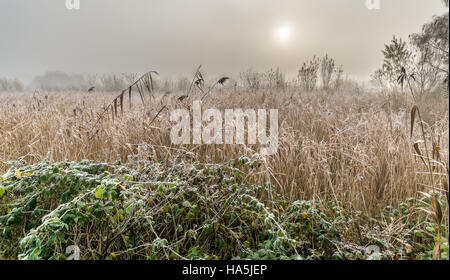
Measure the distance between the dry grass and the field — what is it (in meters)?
0.02

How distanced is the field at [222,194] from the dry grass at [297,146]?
0.07 feet

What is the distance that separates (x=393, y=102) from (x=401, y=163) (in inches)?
91.9

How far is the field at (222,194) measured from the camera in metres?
1.43

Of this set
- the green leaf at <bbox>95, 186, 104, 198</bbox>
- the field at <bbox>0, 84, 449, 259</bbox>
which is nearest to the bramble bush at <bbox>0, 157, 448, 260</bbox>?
the field at <bbox>0, 84, 449, 259</bbox>

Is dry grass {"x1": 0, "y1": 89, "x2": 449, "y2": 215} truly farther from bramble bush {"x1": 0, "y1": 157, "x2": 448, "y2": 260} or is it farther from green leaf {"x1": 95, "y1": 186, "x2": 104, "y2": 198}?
green leaf {"x1": 95, "y1": 186, "x2": 104, "y2": 198}

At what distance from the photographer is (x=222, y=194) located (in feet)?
5.98

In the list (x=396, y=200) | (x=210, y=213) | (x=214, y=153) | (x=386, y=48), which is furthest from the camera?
(x=386, y=48)

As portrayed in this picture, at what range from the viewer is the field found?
Result: 1432mm

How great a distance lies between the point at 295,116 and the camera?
11.6ft

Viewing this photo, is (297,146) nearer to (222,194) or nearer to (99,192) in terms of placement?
(222,194)

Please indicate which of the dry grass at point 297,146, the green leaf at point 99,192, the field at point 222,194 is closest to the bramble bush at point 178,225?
the field at point 222,194

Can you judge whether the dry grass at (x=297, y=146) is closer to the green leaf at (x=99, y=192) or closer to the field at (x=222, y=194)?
the field at (x=222, y=194)
